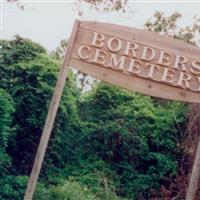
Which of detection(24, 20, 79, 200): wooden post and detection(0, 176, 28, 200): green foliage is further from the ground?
detection(24, 20, 79, 200): wooden post

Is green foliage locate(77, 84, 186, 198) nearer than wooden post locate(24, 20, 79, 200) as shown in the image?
No

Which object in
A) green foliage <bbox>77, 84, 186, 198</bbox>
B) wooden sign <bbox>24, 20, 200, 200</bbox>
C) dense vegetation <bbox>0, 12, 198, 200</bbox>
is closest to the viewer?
wooden sign <bbox>24, 20, 200, 200</bbox>

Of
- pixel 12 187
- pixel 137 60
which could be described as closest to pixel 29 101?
pixel 12 187

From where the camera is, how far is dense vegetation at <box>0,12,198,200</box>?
10164 mm

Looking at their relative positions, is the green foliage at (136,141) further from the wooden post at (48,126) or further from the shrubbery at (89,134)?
the wooden post at (48,126)

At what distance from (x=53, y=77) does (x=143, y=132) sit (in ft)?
8.42

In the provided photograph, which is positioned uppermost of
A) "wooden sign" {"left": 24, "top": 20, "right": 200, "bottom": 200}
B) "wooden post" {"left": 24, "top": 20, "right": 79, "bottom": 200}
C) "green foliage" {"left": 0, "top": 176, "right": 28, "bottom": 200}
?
"wooden sign" {"left": 24, "top": 20, "right": 200, "bottom": 200}

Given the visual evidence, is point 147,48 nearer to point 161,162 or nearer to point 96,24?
point 96,24

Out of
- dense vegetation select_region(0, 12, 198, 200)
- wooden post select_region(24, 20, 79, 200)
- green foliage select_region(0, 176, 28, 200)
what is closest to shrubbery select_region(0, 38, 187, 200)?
dense vegetation select_region(0, 12, 198, 200)

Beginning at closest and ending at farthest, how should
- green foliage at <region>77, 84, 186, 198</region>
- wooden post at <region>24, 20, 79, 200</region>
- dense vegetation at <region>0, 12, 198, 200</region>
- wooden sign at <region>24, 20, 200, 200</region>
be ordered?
wooden post at <region>24, 20, 79, 200</region>
wooden sign at <region>24, 20, 200, 200</region>
dense vegetation at <region>0, 12, 198, 200</region>
green foliage at <region>77, 84, 186, 198</region>

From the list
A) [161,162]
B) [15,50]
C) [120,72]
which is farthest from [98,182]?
[120,72]

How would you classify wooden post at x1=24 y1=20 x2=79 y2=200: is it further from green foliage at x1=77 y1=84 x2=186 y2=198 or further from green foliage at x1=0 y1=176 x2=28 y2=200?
green foliage at x1=77 y1=84 x2=186 y2=198

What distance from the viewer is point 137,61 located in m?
4.96

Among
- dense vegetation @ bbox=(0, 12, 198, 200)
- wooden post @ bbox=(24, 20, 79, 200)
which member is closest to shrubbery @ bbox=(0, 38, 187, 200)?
dense vegetation @ bbox=(0, 12, 198, 200)
